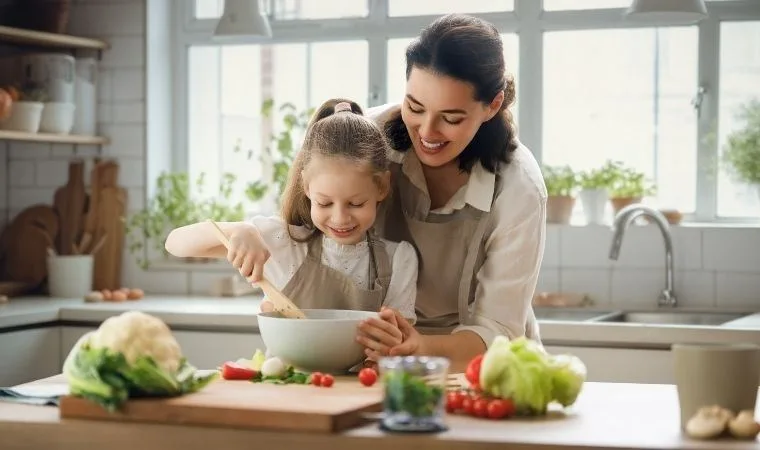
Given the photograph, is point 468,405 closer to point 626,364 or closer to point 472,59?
point 472,59

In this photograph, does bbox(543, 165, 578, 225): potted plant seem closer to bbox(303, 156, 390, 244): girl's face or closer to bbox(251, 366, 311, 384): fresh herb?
bbox(303, 156, 390, 244): girl's face

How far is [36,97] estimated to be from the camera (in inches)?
189

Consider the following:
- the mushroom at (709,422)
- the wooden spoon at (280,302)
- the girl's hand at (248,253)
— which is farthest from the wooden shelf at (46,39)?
the mushroom at (709,422)

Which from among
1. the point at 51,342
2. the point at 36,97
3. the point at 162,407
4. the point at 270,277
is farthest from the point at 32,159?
the point at 162,407

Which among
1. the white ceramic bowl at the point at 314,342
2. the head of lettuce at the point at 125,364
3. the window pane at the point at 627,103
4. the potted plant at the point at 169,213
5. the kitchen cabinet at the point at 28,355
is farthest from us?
the potted plant at the point at 169,213

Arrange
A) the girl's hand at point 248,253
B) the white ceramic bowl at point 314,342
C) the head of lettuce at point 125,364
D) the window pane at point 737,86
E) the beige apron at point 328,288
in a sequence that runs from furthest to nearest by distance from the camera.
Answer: the window pane at point 737,86
the beige apron at point 328,288
the girl's hand at point 248,253
the white ceramic bowl at point 314,342
the head of lettuce at point 125,364

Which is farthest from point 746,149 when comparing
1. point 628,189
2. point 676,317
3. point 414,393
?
point 414,393

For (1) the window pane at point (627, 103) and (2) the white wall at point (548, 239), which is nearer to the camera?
(2) the white wall at point (548, 239)

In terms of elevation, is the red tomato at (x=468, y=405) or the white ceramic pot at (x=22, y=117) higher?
the white ceramic pot at (x=22, y=117)

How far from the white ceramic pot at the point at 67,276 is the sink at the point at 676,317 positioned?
208 centimetres

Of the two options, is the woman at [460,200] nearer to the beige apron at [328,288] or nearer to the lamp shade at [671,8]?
the beige apron at [328,288]

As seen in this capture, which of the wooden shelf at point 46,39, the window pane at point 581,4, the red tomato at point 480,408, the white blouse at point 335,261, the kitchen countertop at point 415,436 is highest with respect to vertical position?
the window pane at point 581,4

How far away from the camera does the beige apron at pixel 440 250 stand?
275 centimetres

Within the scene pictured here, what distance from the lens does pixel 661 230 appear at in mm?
4355
